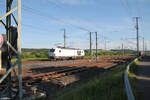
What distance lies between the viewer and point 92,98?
6148mm

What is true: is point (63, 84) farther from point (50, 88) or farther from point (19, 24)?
point (19, 24)

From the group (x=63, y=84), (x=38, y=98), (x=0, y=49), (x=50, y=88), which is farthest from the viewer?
(x=63, y=84)

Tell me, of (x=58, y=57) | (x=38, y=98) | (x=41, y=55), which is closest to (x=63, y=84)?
(x=38, y=98)

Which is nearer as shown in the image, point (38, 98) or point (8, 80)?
point (8, 80)

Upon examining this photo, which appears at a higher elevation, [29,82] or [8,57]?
[8,57]

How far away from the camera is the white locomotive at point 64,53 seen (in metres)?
40.1

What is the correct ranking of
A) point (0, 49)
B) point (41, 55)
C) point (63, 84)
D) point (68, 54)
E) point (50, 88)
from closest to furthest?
1. point (0, 49)
2. point (50, 88)
3. point (63, 84)
4. point (68, 54)
5. point (41, 55)

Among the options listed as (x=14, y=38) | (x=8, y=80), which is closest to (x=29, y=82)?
(x=8, y=80)

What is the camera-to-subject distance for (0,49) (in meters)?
5.09

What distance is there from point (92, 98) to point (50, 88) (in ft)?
14.5

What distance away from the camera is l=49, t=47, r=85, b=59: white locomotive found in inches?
1578

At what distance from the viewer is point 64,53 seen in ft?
144

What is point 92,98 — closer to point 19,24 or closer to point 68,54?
point 19,24

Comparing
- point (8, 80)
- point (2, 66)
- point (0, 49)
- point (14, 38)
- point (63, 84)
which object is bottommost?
point (63, 84)
